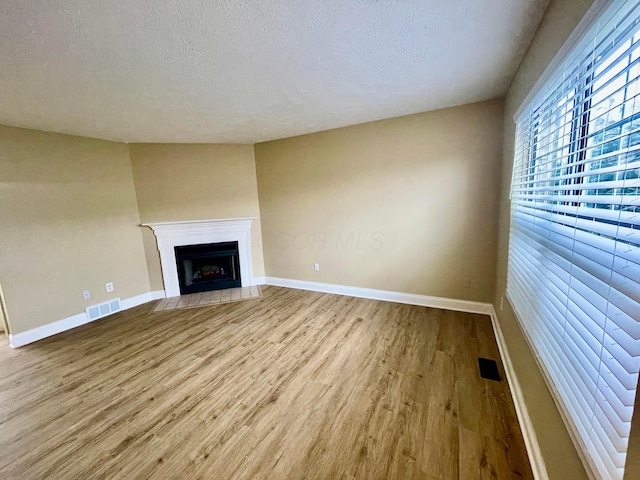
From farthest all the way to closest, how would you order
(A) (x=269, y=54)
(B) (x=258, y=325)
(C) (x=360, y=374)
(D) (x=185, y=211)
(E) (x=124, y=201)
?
(D) (x=185, y=211) < (E) (x=124, y=201) < (B) (x=258, y=325) < (C) (x=360, y=374) < (A) (x=269, y=54)

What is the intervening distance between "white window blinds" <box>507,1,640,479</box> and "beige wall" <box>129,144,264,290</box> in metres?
3.78

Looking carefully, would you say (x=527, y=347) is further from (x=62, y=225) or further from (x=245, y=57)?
(x=62, y=225)

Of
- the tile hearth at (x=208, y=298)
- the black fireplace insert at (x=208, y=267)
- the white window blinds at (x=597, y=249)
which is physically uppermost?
the white window blinds at (x=597, y=249)

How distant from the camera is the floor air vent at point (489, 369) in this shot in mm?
2055

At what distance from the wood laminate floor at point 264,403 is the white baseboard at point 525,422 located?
5 centimetres

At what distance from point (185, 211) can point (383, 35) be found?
3615 millimetres

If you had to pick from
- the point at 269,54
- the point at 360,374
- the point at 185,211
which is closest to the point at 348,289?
the point at 360,374

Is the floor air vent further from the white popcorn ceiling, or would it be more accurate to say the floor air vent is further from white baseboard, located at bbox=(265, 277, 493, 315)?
the white popcorn ceiling

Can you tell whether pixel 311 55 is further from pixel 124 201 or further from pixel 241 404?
pixel 124 201

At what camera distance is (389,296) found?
11.8ft

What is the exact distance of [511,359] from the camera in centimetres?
200

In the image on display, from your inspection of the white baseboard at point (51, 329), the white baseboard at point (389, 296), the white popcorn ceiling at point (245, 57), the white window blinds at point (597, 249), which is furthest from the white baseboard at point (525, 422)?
the white baseboard at point (51, 329)

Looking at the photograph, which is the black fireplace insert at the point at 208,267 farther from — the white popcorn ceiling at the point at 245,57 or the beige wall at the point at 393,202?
the white popcorn ceiling at the point at 245,57

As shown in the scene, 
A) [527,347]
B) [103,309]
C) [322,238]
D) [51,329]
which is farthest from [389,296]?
[51,329]
